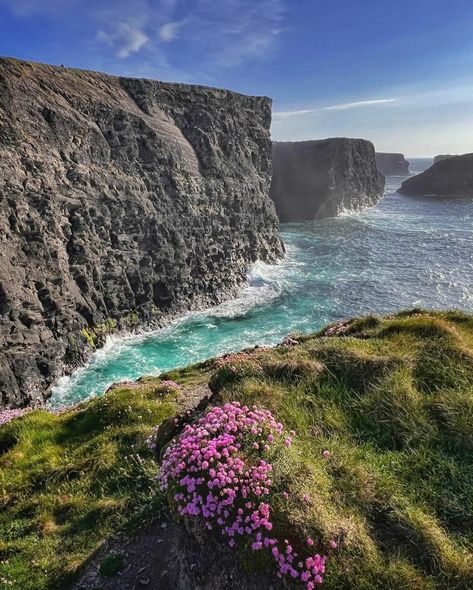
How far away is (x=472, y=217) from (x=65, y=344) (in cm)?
9925

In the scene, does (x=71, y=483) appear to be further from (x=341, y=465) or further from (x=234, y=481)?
(x=341, y=465)

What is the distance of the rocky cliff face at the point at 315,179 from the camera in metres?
98.1

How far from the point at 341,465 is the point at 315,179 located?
3914 inches

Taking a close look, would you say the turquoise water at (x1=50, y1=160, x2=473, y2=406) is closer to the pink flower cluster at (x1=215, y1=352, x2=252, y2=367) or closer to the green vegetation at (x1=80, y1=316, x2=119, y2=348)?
the green vegetation at (x1=80, y1=316, x2=119, y2=348)

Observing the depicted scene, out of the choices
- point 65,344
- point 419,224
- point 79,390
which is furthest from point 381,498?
point 419,224

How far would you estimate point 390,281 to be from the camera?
4859 cm

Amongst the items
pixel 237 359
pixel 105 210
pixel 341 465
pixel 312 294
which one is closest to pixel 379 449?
pixel 341 465

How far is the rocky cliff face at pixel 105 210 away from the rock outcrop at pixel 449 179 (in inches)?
4681

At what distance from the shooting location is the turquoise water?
30188 mm

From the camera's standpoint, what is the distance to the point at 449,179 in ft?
486

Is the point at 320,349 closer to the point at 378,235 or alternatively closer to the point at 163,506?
the point at 163,506

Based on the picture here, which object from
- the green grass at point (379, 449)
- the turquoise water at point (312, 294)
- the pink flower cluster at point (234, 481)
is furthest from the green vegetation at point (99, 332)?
the pink flower cluster at point (234, 481)

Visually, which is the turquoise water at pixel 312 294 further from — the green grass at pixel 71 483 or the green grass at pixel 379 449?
the green grass at pixel 379 449

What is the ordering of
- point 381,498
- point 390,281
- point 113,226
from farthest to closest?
point 390,281, point 113,226, point 381,498
